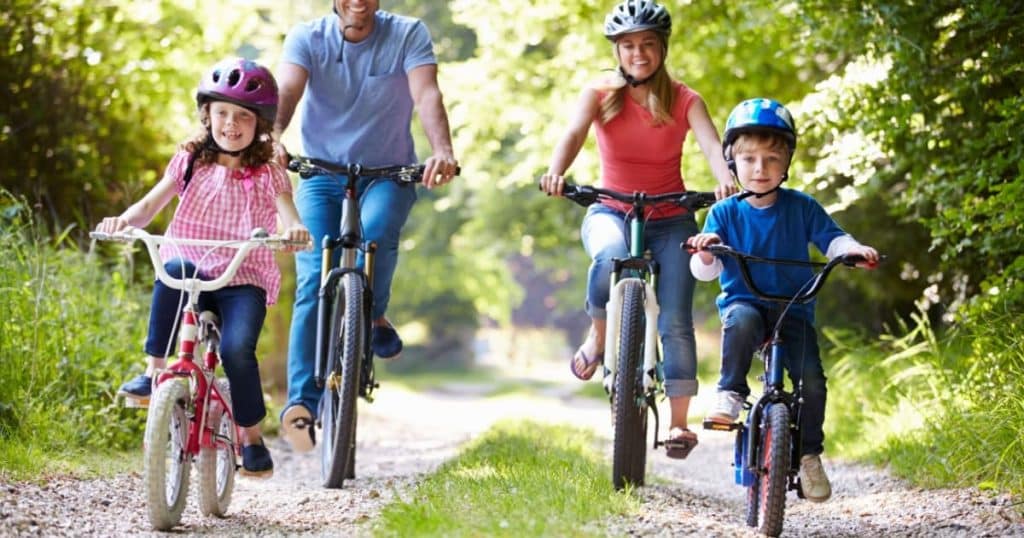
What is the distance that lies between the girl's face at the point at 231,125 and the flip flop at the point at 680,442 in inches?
87.6

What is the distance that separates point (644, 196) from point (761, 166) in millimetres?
725

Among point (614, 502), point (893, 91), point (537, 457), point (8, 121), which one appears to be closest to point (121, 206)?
point (8, 121)

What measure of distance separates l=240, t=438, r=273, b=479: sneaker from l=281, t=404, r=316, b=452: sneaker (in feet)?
1.98

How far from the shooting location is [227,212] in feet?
18.2

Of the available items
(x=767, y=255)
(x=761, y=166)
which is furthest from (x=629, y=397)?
(x=761, y=166)

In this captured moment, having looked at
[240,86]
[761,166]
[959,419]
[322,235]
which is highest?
[240,86]

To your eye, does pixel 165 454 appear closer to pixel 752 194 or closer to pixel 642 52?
pixel 752 194

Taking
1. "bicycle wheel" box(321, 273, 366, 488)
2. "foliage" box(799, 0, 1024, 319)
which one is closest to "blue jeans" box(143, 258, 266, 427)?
"bicycle wheel" box(321, 273, 366, 488)

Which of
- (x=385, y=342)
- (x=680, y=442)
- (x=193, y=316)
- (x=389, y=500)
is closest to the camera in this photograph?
(x=193, y=316)

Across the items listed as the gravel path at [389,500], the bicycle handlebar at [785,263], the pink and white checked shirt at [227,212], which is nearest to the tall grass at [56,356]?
the gravel path at [389,500]

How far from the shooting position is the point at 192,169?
5.54 metres

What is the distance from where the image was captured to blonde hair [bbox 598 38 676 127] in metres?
6.36

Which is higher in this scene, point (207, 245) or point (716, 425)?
point (207, 245)

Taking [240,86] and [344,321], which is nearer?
[240,86]
